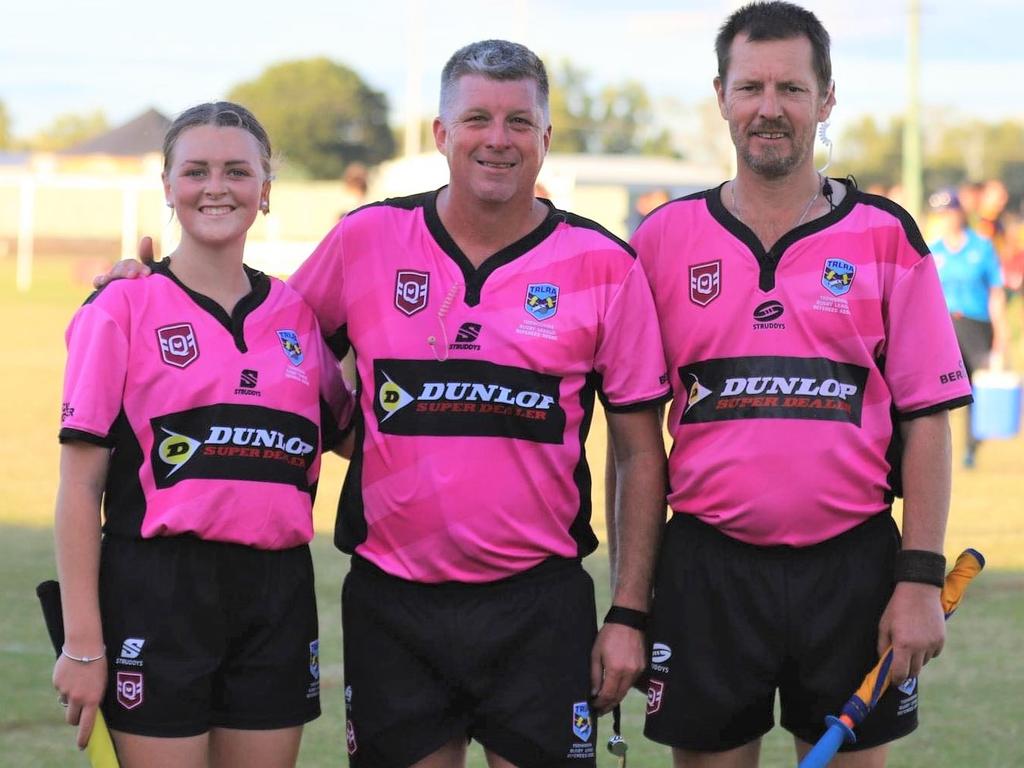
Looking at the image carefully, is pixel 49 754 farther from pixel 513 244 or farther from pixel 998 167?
pixel 998 167

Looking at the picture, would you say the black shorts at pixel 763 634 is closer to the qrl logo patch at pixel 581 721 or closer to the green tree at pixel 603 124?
the qrl logo patch at pixel 581 721

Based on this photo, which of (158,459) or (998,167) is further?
(998,167)

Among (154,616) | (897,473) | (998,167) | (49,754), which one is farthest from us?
(998,167)

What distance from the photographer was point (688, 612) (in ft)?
12.3

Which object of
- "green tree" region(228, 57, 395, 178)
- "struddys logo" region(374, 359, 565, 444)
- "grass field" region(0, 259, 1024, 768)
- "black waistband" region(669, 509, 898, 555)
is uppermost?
"green tree" region(228, 57, 395, 178)

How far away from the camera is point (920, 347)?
12.2ft

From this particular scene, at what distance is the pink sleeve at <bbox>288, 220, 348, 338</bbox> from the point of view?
12.8ft

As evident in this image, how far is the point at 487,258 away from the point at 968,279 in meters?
9.28

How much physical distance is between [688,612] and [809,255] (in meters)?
0.91

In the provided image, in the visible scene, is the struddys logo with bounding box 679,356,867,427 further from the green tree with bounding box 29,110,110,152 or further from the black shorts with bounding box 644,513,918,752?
the green tree with bounding box 29,110,110,152

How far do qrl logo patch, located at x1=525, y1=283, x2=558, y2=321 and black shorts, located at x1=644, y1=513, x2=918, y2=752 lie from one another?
646 mm

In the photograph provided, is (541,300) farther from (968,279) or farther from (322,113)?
(322,113)

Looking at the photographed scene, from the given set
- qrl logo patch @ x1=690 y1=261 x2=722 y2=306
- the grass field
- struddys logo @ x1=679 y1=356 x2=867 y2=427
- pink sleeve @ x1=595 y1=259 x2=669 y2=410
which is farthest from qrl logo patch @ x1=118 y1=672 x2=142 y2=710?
the grass field

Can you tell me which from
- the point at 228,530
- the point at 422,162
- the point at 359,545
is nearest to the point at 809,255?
the point at 359,545
